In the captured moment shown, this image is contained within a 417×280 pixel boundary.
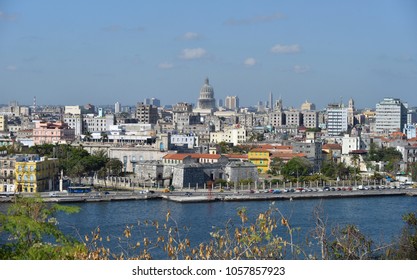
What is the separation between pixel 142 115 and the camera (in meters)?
20.8

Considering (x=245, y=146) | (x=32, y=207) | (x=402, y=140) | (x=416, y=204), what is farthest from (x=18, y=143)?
(x=32, y=207)

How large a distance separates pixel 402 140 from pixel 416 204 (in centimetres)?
584

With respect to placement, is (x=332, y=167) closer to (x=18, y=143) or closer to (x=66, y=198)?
(x=66, y=198)

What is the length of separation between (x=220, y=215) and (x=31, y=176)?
2.50 m

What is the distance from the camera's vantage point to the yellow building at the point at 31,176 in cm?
916

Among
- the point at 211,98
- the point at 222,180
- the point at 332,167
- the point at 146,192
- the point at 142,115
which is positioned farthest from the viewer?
the point at 211,98

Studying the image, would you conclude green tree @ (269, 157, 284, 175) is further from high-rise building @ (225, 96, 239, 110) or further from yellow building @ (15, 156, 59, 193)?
high-rise building @ (225, 96, 239, 110)

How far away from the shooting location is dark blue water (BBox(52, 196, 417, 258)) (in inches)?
239

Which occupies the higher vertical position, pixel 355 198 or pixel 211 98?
pixel 211 98

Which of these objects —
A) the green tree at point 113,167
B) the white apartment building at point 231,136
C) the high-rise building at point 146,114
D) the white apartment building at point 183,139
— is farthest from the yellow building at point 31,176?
the high-rise building at point 146,114

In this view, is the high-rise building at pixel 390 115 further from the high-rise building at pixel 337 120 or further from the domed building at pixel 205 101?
the domed building at pixel 205 101

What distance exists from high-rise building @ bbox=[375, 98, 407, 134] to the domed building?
5.88 meters

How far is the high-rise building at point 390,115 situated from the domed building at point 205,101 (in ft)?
19.3

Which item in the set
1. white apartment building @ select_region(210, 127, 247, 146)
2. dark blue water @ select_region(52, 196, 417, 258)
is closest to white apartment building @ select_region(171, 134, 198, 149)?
white apartment building @ select_region(210, 127, 247, 146)
